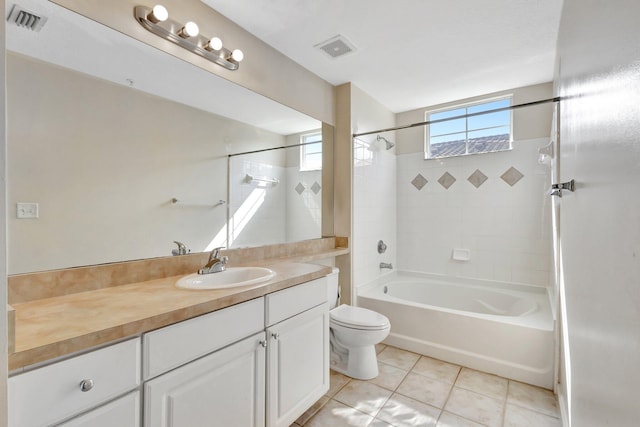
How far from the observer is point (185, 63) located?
1649 millimetres

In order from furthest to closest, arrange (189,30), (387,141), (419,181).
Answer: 1. (419,181)
2. (387,141)
3. (189,30)

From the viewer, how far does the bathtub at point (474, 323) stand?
2090 mm

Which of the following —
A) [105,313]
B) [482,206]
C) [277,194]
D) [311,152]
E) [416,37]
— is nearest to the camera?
[105,313]

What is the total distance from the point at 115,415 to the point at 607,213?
4.76ft

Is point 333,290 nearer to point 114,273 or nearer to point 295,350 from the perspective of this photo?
point 295,350

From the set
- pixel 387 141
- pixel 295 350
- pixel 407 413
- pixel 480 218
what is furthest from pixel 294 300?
pixel 480 218

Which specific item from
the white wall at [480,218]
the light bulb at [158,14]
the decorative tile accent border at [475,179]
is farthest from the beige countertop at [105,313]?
the decorative tile accent border at [475,179]

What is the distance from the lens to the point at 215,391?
3.82ft

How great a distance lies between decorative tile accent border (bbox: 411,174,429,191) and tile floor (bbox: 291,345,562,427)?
195 centimetres

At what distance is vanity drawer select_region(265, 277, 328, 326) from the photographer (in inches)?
56.3

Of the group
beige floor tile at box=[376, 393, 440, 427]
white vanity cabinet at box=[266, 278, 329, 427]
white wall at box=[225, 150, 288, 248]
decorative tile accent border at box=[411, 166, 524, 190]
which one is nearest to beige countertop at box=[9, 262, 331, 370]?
white vanity cabinet at box=[266, 278, 329, 427]

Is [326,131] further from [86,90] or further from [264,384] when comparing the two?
[264,384]

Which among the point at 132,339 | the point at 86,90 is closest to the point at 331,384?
the point at 132,339

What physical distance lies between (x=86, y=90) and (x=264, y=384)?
159 cm
